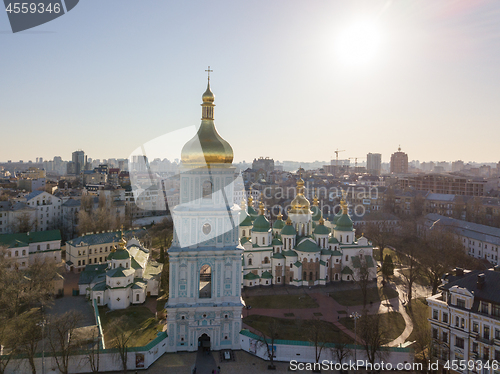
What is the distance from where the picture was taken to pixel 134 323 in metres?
A: 21.5

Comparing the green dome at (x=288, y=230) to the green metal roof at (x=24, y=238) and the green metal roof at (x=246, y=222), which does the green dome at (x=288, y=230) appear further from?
the green metal roof at (x=24, y=238)

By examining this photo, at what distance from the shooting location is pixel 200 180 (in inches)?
701

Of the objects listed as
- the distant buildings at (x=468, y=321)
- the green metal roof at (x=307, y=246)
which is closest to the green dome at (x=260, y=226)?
the green metal roof at (x=307, y=246)

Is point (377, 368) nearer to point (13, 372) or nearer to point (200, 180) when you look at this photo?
point (200, 180)

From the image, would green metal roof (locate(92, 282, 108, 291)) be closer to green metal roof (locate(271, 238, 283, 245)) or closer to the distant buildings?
green metal roof (locate(271, 238, 283, 245))

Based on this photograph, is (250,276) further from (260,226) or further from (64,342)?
(64,342)

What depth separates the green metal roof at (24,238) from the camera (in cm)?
3012

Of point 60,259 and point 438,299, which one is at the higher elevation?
point 438,299

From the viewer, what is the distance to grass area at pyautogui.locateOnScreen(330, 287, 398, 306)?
84.2ft

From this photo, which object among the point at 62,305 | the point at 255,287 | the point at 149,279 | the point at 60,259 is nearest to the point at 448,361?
the point at 255,287

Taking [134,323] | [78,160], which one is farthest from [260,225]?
[78,160]

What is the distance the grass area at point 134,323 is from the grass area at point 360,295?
13698 millimetres

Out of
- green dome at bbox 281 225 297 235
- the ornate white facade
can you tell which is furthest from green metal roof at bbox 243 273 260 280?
the ornate white facade

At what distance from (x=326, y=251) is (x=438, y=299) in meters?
12.6
